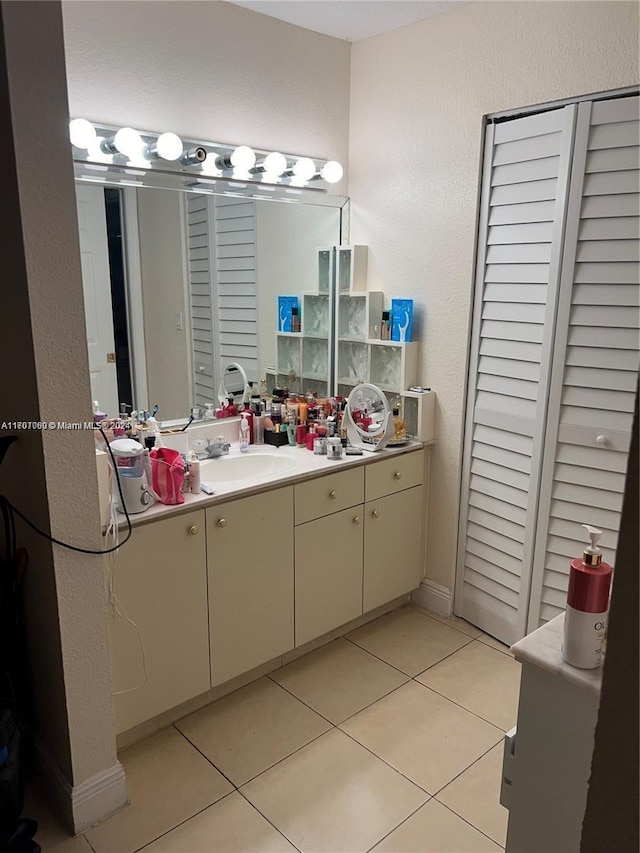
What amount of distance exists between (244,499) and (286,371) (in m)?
0.85

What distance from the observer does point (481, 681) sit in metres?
2.43

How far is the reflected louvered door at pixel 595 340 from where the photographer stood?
204cm

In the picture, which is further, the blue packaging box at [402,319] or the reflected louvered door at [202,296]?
the blue packaging box at [402,319]

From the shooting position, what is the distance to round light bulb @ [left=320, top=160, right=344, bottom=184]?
271 cm

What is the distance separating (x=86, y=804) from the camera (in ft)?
5.82

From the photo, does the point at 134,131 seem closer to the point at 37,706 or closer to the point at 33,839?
the point at 37,706

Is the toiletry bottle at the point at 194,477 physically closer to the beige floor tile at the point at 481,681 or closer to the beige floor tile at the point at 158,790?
the beige floor tile at the point at 158,790

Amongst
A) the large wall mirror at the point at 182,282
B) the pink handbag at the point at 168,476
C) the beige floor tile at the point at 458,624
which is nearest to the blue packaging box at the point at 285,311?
the large wall mirror at the point at 182,282

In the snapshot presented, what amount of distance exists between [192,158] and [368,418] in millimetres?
1199

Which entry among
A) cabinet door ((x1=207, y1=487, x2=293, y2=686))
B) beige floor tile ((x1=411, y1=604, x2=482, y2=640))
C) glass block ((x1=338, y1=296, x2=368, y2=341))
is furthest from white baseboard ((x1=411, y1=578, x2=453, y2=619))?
glass block ((x1=338, y1=296, x2=368, y2=341))

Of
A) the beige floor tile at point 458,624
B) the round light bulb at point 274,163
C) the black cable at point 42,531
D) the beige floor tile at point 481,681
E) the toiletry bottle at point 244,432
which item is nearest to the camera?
the black cable at point 42,531

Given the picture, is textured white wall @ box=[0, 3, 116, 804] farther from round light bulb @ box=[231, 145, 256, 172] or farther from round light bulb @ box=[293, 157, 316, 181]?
round light bulb @ box=[293, 157, 316, 181]

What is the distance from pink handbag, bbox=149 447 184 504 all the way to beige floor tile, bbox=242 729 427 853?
0.89 meters

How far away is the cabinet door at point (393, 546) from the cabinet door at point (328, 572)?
6 centimetres
